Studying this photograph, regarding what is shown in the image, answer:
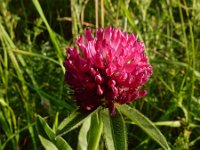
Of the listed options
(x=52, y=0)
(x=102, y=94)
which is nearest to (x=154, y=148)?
(x=102, y=94)

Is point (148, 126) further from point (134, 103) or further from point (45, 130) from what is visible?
point (134, 103)

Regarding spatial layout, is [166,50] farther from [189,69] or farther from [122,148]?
[122,148]

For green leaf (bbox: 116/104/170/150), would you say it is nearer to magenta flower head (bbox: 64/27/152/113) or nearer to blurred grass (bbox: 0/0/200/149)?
magenta flower head (bbox: 64/27/152/113)

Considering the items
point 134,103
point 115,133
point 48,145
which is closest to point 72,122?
point 115,133

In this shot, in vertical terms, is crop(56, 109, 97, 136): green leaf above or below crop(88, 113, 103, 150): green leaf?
above

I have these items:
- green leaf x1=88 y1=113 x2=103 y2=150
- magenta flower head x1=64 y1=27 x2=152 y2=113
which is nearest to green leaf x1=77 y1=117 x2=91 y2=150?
green leaf x1=88 y1=113 x2=103 y2=150

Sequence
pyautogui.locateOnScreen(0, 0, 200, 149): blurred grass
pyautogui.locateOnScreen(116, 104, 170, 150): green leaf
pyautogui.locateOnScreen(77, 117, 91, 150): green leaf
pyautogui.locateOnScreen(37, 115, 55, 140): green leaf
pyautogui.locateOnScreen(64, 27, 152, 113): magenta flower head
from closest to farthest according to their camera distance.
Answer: pyautogui.locateOnScreen(116, 104, 170, 150): green leaf < pyautogui.locateOnScreen(64, 27, 152, 113): magenta flower head < pyautogui.locateOnScreen(37, 115, 55, 140): green leaf < pyautogui.locateOnScreen(77, 117, 91, 150): green leaf < pyautogui.locateOnScreen(0, 0, 200, 149): blurred grass
